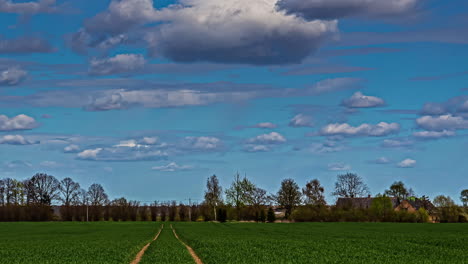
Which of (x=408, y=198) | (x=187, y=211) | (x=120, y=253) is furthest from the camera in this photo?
(x=408, y=198)

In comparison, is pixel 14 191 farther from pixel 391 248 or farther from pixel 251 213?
pixel 391 248

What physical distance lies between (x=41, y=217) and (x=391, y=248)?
137 metres

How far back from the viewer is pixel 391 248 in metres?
43.3

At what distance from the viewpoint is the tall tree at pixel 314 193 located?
154875 millimetres

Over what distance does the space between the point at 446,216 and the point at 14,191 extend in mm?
130983

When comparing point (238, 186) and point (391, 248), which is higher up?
point (238, 186)

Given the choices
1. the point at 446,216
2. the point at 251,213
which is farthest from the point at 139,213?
the point at 446,216

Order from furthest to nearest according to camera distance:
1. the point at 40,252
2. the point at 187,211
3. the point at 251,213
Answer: the point at 187,211, the point at 251,213, the point at 40,252

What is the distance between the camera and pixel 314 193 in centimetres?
15738

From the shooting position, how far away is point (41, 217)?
161m

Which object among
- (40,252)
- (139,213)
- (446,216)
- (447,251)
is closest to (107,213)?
(139,213)

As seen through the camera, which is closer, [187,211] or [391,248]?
[391,248]

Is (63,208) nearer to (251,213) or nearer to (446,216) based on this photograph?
(251,213)

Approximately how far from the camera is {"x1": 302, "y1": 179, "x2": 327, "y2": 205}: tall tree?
155m
